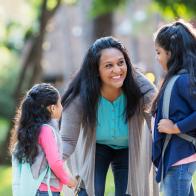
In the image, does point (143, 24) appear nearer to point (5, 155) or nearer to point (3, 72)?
point (3, 72)

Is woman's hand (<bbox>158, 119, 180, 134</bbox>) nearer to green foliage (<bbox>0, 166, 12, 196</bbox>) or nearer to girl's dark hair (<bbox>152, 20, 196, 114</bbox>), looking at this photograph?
girl's dark hair (<bbox>152, 20, 196, 114</bbox>)

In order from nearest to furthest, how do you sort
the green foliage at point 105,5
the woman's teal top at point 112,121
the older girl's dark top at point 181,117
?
the older girl's dark top at point 181,117 → the woman's teal top at point 112,121 → the green foliage at point 105,5

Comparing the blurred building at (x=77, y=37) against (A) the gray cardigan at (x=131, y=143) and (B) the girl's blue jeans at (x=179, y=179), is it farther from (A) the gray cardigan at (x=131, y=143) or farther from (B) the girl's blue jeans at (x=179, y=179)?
(B) the girl's blue jeans at (x=179, y=179)

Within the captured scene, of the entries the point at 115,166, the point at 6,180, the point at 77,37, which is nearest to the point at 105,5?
the point at 6,180

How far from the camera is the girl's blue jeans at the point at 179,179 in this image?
484cm

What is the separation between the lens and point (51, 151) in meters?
Answer: 4.87

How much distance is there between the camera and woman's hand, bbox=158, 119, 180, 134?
4.81 meters

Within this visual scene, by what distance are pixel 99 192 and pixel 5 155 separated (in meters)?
11.6

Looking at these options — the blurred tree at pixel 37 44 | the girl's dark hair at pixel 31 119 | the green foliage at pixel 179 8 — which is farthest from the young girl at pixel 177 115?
the blurred tree at pixel 37 44

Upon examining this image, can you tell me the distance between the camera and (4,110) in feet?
116

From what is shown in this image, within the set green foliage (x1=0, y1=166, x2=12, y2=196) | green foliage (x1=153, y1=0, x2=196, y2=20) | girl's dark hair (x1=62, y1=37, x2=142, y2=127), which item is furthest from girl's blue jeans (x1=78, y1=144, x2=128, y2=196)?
green foliage (x1=153, y1=0, x2=196, y2=20)

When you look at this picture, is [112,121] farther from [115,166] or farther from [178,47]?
[178,47]

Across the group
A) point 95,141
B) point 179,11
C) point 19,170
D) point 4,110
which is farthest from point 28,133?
point 4,110

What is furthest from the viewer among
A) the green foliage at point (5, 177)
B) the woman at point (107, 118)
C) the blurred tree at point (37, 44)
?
the blurred tree at point (37, 44)
